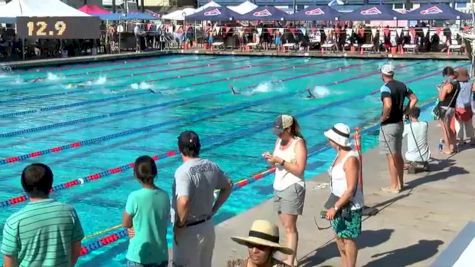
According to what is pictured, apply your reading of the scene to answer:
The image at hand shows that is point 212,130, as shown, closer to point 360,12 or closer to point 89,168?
point 89,168

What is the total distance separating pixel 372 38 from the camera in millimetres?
31047

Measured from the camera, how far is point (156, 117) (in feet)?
47.5

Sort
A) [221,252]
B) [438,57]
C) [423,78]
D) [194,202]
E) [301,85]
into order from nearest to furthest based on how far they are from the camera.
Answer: [194,202] → [221,252] → [301,85] → [423,78] → [438,57]

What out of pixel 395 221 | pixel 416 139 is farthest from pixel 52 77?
pixel 395 221

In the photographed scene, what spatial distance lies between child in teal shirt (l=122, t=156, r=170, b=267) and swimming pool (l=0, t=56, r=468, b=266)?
2540mm

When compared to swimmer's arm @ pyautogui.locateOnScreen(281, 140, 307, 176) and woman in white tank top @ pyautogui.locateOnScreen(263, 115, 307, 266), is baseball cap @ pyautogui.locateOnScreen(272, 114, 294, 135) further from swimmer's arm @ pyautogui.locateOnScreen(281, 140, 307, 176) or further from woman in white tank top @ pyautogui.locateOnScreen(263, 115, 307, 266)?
swimmer's arm @ pyautogui.locateOnScreen(281, 140, 307, 176)

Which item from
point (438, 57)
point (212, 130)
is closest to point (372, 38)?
point (438, 57)

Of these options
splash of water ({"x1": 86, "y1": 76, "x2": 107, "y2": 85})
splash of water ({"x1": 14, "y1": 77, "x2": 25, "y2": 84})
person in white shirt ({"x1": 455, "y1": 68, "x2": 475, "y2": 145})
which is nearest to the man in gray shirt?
person in white shirt ({"x1": 455, "y1": 68, "x2": 475, "y2": 145})

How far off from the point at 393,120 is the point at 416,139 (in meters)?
1.38

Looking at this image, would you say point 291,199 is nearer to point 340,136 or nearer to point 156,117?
point 340,136

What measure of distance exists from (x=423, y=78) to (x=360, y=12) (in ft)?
27.1

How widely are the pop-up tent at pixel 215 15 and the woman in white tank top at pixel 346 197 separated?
27.1 m

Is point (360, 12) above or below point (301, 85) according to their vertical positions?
above

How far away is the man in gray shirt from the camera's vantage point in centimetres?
411
